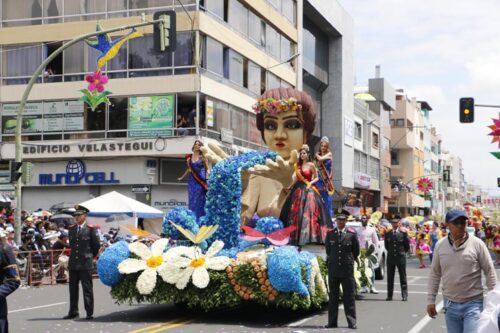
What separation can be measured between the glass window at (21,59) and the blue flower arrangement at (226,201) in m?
23.7

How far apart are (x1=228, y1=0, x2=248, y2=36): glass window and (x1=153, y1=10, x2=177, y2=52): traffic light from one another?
17129 millimetres

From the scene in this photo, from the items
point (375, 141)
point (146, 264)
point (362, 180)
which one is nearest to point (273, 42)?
point (362, 180)

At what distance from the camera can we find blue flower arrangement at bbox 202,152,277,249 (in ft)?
43.9

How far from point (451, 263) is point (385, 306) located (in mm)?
8062

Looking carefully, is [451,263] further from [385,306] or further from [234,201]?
[385,306]

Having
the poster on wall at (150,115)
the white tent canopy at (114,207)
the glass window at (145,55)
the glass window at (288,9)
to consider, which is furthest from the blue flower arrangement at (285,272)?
the glass window at (288,9)

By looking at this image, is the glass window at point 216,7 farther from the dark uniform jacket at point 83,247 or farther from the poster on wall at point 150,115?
the dark uniform jacket at point 83,247

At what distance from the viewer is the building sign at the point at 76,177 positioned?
3422 cm

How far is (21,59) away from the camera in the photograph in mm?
35344

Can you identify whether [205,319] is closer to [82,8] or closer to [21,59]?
[82,8]

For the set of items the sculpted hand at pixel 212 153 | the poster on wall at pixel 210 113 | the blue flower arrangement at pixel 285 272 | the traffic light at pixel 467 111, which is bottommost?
the blue flower arrangement at pixel 285 272

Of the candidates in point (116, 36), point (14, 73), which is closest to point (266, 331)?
point (116, 36)

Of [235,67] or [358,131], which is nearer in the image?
[235,67]

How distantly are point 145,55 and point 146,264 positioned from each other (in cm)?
2241
